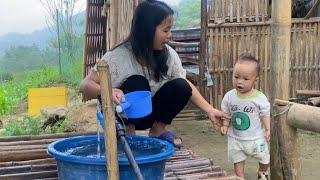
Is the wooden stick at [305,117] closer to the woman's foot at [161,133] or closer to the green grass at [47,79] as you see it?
the woman's foot at [161,133]

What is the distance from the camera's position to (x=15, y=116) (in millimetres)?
8617

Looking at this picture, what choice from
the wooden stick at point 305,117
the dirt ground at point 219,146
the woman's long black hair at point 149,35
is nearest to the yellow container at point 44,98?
the dirt ground at point 219,146

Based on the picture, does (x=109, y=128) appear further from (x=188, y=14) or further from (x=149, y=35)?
(x=188, y=14)

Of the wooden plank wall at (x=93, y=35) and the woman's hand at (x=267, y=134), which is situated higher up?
the wooden plank wall at (x=93, y=35)

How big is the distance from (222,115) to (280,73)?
501 millimetres

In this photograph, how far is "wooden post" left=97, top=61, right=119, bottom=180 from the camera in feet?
6.91

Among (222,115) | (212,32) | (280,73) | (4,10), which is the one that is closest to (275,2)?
(280,73)

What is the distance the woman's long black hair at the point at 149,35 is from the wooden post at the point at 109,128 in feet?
3.98

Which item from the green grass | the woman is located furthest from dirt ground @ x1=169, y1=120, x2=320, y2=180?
the green grass

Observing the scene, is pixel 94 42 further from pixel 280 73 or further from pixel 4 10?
pixel 4 10

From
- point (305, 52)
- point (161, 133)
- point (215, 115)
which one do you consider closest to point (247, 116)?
point (215, 115)

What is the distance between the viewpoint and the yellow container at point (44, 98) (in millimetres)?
7953

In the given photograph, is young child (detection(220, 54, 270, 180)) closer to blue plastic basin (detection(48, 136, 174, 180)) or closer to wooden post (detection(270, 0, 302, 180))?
wooden post (detection(270, 0, 302, 180))

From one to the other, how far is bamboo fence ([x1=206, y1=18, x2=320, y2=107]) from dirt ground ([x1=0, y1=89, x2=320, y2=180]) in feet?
1.81
